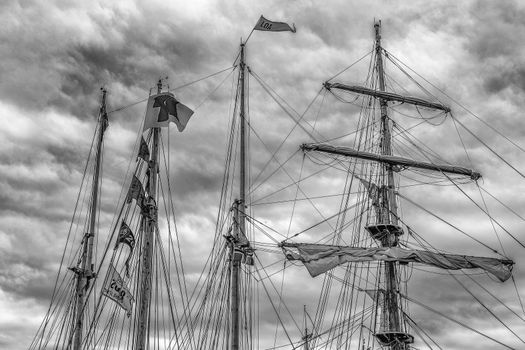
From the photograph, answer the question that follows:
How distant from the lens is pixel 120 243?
4653 cm

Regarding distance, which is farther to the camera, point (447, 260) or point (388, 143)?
point (388, 143)

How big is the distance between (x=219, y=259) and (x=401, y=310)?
1541cm

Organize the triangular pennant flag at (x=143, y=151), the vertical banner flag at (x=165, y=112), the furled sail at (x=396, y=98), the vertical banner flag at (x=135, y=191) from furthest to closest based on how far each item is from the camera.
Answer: the furled sail at (x=396, y=98), the triangular pennant flag at (x=143, y=151), the vertical banner flag at (x=165, y=112), the vertical banner flag at (x=135, y=191)

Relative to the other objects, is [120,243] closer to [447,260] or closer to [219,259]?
[219,259]

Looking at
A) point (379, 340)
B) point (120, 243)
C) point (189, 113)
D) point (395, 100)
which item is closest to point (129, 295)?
point (120, 243)

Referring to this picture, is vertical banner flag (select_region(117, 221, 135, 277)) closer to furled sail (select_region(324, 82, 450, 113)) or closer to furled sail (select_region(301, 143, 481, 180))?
furled sail (select_region(301, 143, 481, 180))

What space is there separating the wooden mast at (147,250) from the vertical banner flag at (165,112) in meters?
0.50

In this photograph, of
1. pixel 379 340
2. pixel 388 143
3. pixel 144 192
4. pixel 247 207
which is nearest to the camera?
pixel 144 192

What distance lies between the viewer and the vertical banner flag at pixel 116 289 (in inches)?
1821

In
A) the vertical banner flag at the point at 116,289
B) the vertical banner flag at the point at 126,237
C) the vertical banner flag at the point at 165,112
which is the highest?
the vertical banner flag at the point at 165,112

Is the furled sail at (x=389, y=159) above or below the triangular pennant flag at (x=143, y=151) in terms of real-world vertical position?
above

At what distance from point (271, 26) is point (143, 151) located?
11093mm

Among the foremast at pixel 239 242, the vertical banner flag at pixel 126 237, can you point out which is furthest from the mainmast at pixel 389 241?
the vertical banner flag at pixel 126 237

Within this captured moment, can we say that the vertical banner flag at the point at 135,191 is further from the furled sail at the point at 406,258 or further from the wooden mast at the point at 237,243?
the furled sail at the point at 406,258
